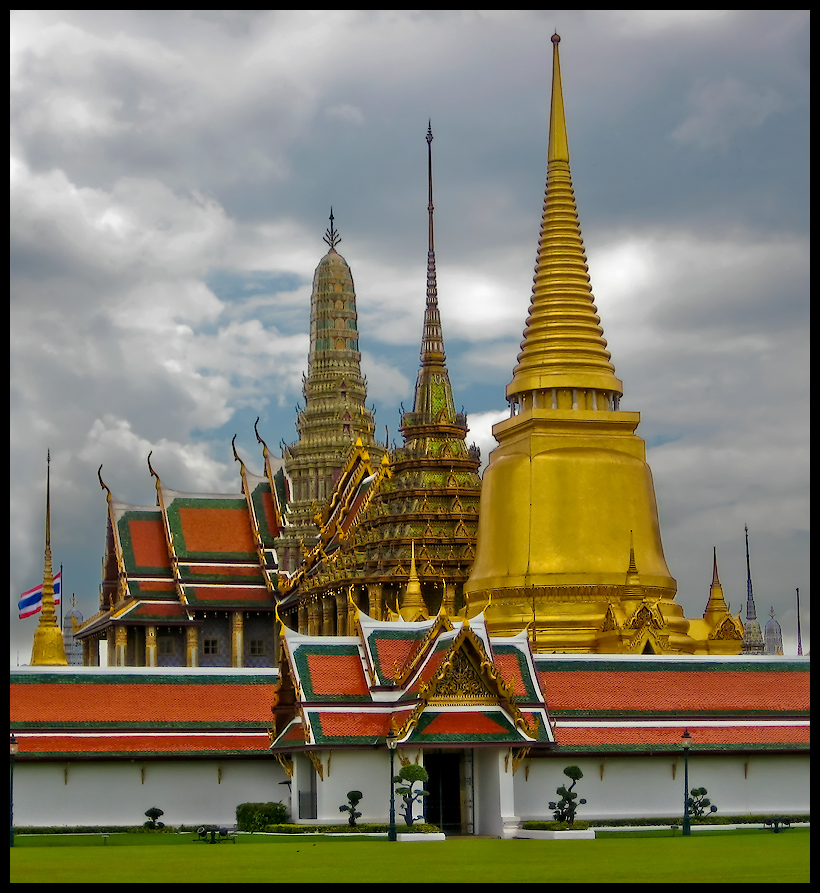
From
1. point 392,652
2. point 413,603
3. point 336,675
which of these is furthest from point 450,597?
point 336,675

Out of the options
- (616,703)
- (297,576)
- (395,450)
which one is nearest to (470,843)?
(616,703)

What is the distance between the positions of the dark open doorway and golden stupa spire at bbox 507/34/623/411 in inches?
642

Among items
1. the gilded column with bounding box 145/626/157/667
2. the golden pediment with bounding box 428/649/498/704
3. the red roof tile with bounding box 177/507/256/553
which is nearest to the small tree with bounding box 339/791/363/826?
the golden pediment with bounding box 428/649/498/704

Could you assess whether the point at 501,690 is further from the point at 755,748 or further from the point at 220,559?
the point at 220,559

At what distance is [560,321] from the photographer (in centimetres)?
4903

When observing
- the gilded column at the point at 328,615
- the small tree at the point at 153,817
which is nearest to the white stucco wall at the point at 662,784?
the small tree at the point at 153,817

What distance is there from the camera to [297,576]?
62531mm

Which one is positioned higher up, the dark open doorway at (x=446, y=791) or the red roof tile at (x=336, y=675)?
the red roof tile at (x=336, y=675)

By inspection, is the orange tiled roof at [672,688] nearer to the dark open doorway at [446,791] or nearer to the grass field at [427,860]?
the dark open doorway at [446,791]

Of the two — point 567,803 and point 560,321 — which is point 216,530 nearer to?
point 560,321

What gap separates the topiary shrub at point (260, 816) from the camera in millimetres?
33906

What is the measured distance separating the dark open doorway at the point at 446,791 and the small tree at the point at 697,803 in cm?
433
